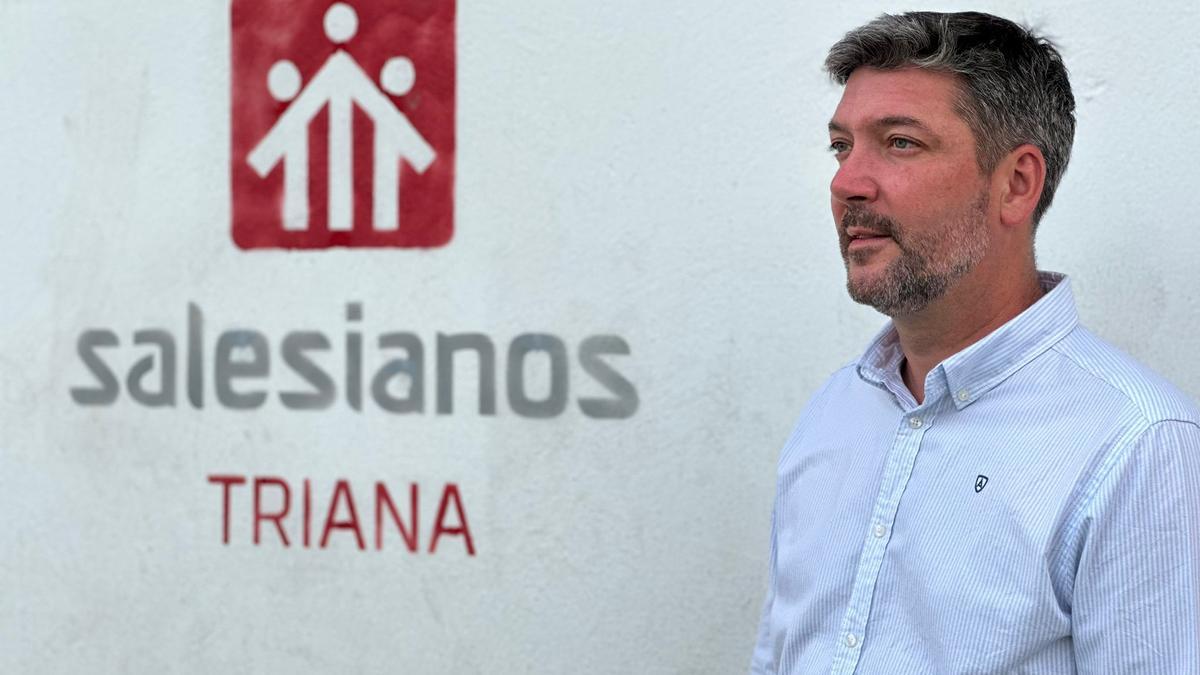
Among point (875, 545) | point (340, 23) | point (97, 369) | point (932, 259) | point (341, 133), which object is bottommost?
point (875, 545)

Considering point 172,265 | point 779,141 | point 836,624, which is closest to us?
point 836,624

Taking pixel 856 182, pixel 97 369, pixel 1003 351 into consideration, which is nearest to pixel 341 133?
pixel 97 369

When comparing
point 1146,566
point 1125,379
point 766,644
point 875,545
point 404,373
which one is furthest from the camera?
point 404,373

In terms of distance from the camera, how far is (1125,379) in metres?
1.52

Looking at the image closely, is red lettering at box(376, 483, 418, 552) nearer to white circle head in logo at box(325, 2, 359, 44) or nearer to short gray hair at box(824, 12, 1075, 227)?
white circle head in logo at box(325, 2, 359, 44)

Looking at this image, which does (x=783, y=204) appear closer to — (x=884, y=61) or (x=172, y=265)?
Result: (x=884, y=61)

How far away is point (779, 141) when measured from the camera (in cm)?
220

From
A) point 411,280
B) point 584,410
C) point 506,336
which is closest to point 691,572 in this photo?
point 584,410

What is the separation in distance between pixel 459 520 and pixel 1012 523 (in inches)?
43.9

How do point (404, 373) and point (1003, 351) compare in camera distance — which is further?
point (404, 373)

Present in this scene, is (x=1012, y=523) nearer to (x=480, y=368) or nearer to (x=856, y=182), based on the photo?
(x=856, y=182)

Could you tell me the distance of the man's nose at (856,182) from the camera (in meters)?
1.66

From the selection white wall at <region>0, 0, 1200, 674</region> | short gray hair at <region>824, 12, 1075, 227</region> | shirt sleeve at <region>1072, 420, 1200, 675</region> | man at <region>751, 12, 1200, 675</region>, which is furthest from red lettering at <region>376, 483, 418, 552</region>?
shirt sleeve at <region>1072, 420, 1200, 675</region>

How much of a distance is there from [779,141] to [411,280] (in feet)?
2.21
